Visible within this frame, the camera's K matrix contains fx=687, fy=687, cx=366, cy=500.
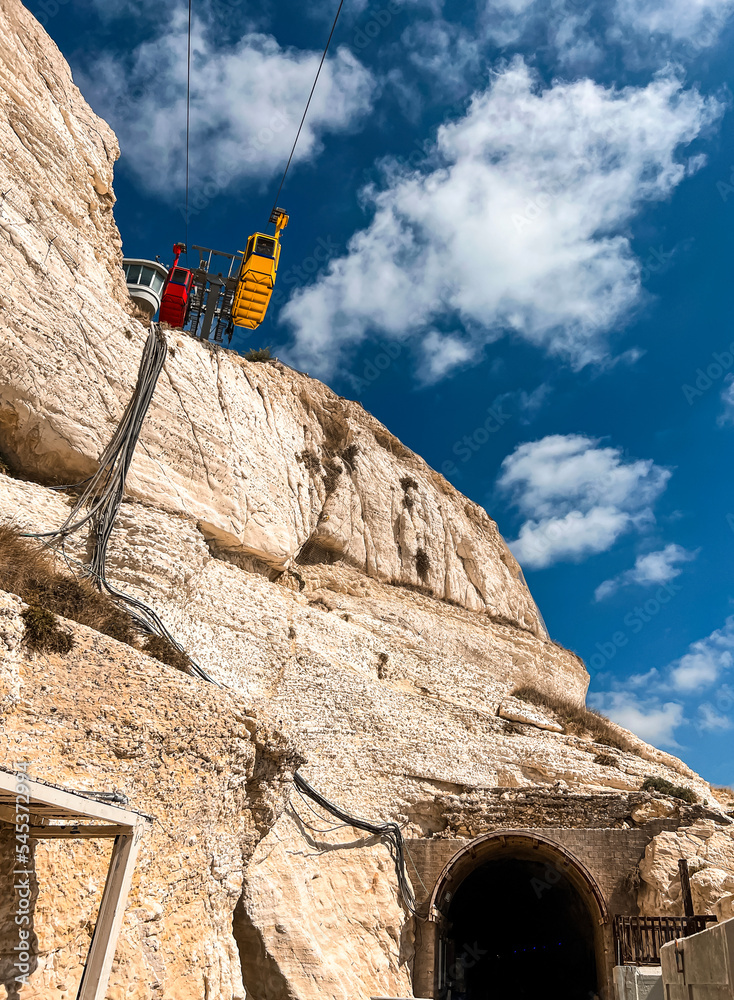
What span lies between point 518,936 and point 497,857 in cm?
972

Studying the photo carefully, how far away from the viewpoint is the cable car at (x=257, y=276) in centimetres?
2403

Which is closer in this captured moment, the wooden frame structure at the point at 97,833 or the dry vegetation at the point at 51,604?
the wooden frame structure at the point at 97,833

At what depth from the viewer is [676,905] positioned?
14000 millimetres

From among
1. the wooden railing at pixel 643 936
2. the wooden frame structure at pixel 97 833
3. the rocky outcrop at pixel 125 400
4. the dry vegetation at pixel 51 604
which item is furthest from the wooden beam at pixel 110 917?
the wooden railing at pixel 643 936

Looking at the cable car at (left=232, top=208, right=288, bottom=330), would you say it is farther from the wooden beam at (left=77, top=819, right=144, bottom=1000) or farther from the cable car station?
the wooden beam at (left=77, top=819, right=144, bottom=1000)

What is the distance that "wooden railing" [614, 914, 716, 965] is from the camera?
13.3 meters

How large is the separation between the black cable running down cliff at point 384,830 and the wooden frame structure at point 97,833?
29.1ft

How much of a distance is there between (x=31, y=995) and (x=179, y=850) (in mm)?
2148

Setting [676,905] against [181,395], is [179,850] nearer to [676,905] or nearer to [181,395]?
[676,905]

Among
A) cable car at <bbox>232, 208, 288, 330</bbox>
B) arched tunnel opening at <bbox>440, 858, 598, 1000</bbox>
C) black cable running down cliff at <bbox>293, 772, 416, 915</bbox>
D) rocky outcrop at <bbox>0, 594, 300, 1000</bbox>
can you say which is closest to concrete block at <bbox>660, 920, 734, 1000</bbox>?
rocky outcrop at <bbox>0, 594, 300, 1000</bbox>

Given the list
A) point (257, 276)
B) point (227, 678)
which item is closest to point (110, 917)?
point (227, 678)

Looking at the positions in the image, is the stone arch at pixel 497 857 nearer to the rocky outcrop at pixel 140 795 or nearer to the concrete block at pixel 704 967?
the concrete block at pixel 704 967

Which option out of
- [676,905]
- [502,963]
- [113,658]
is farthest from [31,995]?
[502,963]

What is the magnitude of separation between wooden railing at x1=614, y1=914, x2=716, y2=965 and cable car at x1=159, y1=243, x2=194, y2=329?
22678 mm
